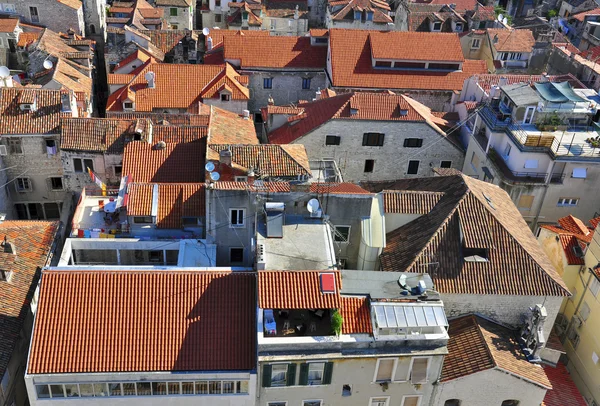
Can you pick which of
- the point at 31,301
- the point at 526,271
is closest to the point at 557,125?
the point at 526,271

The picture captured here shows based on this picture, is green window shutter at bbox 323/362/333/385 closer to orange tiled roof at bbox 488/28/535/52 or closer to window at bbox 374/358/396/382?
window at bbox 374/358/396/382

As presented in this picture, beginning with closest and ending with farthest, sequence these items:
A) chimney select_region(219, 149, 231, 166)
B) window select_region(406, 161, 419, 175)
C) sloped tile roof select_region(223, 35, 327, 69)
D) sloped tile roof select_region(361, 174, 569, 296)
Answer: sloped tile roof select_region(361, 174, 569, 296), chimney select_region(219, 149, 231, 166), window select_region(406, 161, 419, 175), sloped tile roof select_region(223, 35, 327, 69)

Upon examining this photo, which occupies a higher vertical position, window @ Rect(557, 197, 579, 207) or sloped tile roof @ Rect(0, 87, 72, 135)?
sloped tile roof @ Rect(0, 87, 72, 135)

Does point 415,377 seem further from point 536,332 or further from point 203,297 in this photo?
point 203,297

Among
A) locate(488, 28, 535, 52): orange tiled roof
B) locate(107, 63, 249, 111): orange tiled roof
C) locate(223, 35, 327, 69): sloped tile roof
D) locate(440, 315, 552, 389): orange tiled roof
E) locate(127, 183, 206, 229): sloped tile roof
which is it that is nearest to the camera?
locate(440, 315, 552, 389): orange tiled roof

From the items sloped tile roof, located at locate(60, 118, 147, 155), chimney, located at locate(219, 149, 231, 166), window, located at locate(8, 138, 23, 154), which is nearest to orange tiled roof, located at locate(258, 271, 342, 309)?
chimney, located at locate(219, 149, 231, 166)

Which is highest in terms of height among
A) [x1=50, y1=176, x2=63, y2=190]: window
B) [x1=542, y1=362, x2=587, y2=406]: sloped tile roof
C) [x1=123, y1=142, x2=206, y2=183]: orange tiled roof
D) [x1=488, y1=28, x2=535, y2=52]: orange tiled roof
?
[x1=488, y1=28, x2=535, y2=52]: orange tiled roof

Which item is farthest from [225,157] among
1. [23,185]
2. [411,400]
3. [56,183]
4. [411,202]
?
[411,400]
